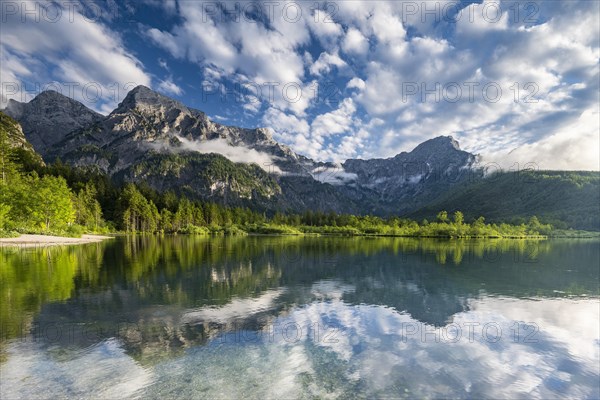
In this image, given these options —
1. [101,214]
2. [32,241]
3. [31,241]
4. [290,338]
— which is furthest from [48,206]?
[290,338]

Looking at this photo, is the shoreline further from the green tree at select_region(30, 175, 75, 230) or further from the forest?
the green tree at select_region(30, 175, 75, 230)

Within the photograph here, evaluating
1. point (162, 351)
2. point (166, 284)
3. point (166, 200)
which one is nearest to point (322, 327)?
point (162, 351)

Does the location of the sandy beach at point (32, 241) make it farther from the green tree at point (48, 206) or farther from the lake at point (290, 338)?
the lake at point (290, 338)

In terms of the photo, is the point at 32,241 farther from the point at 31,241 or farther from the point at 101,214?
the point at 101,214

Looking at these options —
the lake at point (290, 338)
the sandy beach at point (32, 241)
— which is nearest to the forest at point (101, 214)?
the sandy beach at point (32, 241)

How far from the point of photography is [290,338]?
1700 cm

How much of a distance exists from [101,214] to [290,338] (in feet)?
491

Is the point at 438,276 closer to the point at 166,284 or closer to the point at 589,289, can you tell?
the point at 589,289

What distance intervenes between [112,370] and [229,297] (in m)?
13.1

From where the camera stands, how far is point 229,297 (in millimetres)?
25516

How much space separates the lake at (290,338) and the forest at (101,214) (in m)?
54.3

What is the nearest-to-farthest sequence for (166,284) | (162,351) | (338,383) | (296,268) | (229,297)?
(338,383) < (162,351) < (229,297) < (166,284) < (296,268)

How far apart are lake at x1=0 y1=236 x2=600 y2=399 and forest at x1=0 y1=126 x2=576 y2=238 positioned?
5429 centimetres

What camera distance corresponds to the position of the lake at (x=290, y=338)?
11852 millimetres
